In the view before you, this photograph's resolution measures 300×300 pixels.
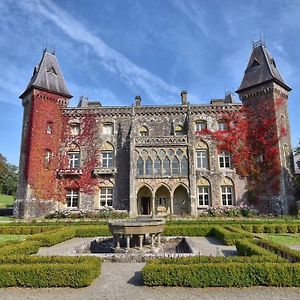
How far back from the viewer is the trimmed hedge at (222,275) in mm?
8234

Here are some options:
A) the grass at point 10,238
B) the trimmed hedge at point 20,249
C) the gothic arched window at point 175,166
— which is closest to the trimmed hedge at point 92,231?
the grass at point 10,238

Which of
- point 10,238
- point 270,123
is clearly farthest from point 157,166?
point 10,238

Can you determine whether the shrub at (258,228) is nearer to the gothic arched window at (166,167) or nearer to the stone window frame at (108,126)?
the gothic arched window at (166,167)

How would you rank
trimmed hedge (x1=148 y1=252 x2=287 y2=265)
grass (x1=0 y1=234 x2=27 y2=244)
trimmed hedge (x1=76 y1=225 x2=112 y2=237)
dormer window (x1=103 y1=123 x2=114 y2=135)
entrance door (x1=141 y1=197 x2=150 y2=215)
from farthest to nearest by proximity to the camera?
dormer window (x1=103 y1=123 x2=114 y2=135)
entrance door (x1=141 y1=197 x2=150 y2=215)
trimmed hedge (x1=76 y1=225 x2=112 y2=237)
grass (x1=0 y1=234 x2=27 y2=244)
trimmed hedge (x1=148 y1=252 x2=287 y2=265)

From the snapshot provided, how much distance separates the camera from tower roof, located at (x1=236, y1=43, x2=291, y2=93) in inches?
1268

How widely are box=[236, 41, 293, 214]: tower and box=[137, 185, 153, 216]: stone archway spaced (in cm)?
1164

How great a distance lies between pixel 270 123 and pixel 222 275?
1024 inches

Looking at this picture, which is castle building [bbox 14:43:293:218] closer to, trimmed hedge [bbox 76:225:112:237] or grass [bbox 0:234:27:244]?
grass [bbox 0:234:27:244]

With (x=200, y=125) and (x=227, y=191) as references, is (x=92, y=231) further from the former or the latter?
(x=200, y=125)

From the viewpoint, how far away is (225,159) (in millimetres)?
32938

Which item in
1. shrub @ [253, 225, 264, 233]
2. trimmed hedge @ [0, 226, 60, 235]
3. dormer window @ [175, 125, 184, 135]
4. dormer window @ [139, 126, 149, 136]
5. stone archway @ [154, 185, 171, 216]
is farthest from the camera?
dormer window @ [139, 126, 149, 136]

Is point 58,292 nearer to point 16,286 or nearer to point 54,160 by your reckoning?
point 16,286

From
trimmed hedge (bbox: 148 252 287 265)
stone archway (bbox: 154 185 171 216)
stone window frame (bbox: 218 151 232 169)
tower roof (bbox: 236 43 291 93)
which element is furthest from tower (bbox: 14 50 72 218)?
trimmed hedge (bbox: 148 252 287 265)

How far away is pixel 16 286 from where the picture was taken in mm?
8430
